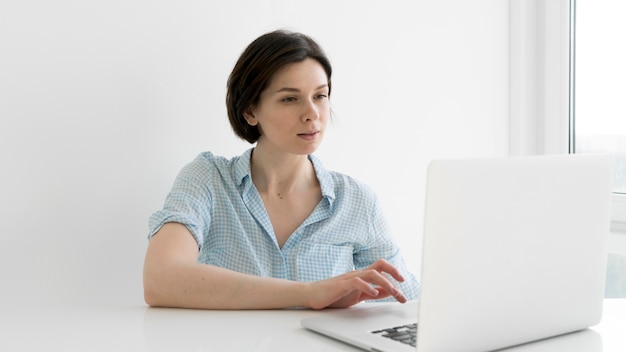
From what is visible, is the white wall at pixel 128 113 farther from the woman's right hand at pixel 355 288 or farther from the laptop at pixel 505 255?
the laptop at pixel 505 255

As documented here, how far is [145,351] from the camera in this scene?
109cm

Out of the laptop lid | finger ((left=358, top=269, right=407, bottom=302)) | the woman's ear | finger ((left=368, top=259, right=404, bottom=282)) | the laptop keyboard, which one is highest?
the woman's ear

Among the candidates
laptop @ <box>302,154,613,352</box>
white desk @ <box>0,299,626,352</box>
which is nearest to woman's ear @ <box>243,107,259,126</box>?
white desk @ <box>0,299,626,352</box>

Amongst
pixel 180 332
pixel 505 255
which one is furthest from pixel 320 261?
pixel 505 255

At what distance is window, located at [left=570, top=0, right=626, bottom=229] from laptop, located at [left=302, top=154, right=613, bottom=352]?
1.51 m

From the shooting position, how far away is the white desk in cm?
112

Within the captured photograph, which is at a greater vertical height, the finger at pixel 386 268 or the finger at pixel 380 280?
the finger at pixel 386 268

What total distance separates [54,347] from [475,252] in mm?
632

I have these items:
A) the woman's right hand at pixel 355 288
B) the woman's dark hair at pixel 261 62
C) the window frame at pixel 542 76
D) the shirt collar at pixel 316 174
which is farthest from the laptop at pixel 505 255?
the window frame at pixel 542 76

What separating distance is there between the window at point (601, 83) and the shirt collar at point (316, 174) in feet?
3.83

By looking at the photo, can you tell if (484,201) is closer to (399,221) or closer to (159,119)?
(159,119)

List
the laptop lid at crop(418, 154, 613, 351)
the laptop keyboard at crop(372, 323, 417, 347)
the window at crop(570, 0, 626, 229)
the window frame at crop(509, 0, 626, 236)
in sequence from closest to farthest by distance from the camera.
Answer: the laptop lid at crop(418, 154, 613, 351)
the laptop keyboard at crop(372, 323, 417, 347)
the window at crop(570, 0, 626, 229)
the window frame at crop(509, 0, 626, 236)

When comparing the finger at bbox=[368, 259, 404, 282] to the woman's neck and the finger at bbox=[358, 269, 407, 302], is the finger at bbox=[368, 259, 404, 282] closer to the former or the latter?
the finger at bbox=[358, 269, 407, 302]

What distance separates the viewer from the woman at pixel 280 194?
178 centimetres
